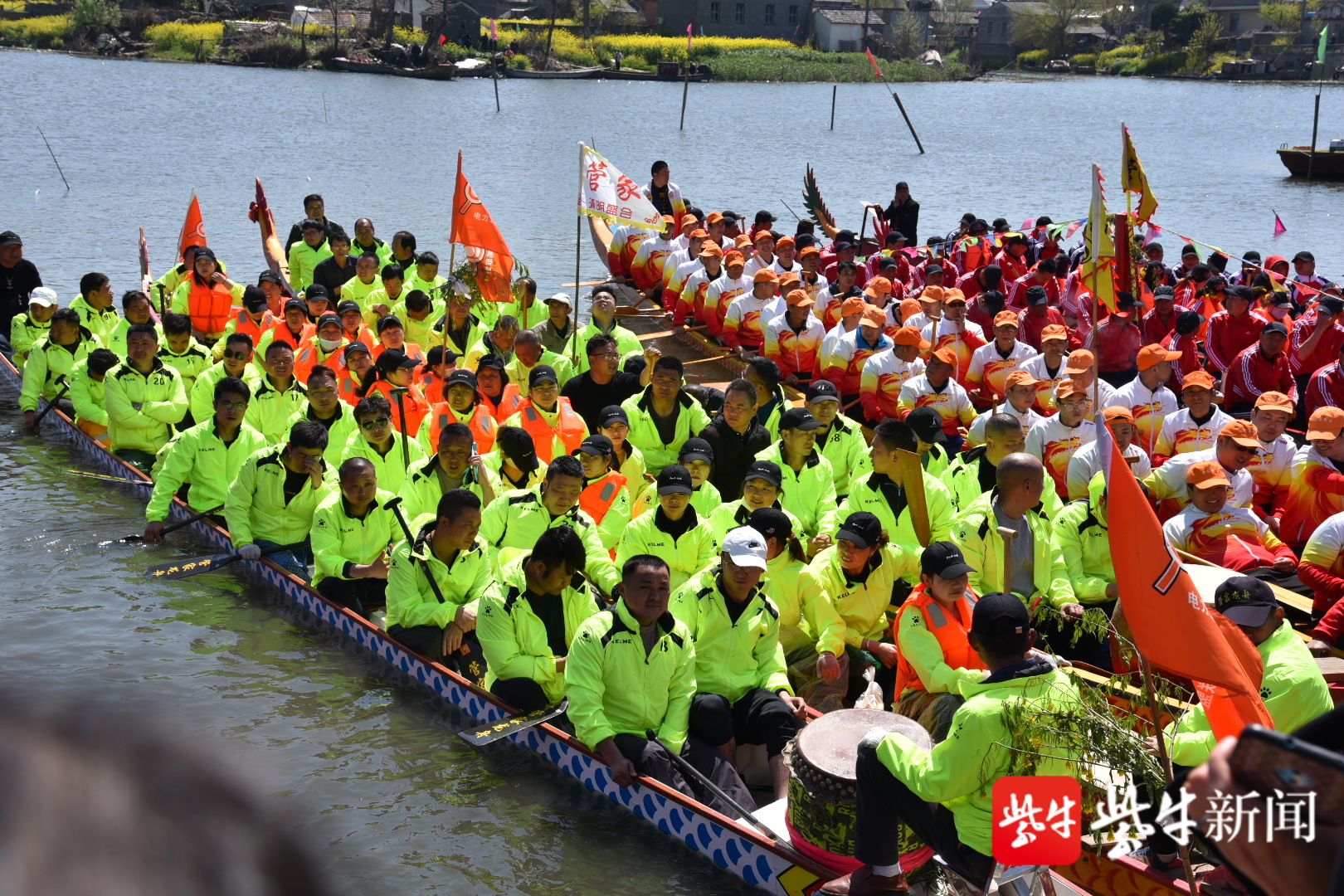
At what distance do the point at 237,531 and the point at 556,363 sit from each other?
3507 millimetres

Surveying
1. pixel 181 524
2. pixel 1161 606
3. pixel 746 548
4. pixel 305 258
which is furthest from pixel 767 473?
pixel 305 258

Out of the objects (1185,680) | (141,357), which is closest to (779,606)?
(1185,680)

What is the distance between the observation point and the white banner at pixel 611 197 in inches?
432

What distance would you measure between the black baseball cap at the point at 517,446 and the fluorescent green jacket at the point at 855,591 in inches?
91.7

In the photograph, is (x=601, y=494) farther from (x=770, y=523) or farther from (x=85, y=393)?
(x=85, y=393)

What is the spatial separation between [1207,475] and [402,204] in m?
24.7

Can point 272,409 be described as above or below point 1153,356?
below

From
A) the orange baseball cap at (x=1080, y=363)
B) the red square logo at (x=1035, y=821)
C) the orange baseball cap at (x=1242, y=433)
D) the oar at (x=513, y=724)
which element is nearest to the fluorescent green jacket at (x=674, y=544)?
the oar at (x=513, y=724)

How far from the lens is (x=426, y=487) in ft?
26.8

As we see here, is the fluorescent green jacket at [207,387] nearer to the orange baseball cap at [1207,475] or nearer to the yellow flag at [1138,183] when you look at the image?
the orange baseball cap at [1207,475]

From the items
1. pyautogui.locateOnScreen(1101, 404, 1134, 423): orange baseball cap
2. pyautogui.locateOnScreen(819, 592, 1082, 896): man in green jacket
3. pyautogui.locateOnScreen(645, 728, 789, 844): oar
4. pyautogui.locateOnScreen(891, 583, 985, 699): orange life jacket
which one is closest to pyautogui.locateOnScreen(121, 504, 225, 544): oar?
pyautogui.locateOnScreen(645, 728, 789, 844): oar

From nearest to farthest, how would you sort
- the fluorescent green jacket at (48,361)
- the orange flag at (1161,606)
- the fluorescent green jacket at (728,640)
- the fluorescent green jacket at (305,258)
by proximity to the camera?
the orange flag at (1161,606)
the fluorescent green jacket at (728,640)
the fluorescent green jacket at (48,361)
the fluorescent green jacket at (305,258)

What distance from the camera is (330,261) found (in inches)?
592

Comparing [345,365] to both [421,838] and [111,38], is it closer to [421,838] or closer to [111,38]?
[421,838]
